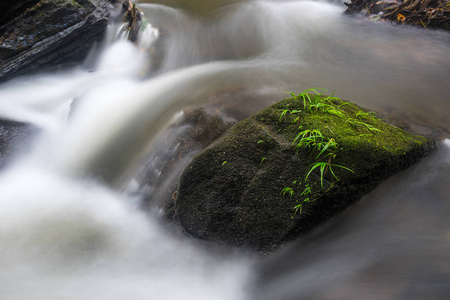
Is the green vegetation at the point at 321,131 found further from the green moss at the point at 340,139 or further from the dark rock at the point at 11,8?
the dark rock at the point at 11,8

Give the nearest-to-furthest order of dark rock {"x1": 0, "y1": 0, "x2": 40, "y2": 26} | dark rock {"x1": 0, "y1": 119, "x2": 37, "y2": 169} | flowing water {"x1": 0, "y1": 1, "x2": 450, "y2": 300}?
flowing water {"x1": 0, "y1": 1, "x2": 450, "y2": 300} < dark rock {"x1": 0, "y1": 119, "x2": 37, "y2": 169} < dark rock {"x1": 0, "y1": 0, "x2": 40, "y2": 26}

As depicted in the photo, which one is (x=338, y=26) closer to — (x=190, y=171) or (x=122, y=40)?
(x=122, y=40)

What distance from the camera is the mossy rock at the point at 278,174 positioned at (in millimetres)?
2572

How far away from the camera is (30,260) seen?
10.4 feet

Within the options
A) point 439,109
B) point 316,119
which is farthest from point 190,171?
point 439,109

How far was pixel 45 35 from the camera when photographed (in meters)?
5.61

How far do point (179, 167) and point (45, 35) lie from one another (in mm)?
4341

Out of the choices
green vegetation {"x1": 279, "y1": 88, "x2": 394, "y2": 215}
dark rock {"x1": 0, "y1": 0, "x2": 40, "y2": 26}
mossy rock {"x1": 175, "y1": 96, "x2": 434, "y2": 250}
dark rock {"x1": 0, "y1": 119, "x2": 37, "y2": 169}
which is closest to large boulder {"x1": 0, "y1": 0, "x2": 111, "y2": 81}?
dark rock {"x1": 0, "y1": 0, "x2": 40, "y2": 26}

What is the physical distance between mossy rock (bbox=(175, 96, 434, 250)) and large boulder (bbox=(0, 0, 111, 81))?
4720mm

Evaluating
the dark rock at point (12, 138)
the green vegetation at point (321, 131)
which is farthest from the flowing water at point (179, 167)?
the green vegetation at point (321, 131)

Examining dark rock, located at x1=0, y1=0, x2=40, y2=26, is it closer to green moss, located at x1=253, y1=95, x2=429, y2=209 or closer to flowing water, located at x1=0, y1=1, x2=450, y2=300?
flowing water, located at x1=0, y1=1, x2=450, y2=300

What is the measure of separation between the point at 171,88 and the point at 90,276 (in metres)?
3.37

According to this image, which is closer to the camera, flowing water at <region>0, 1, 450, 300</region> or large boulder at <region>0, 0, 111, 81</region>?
flowing water at <region>0, 1, 450, 300</region>

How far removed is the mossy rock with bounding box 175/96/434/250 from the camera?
257 centimetres
